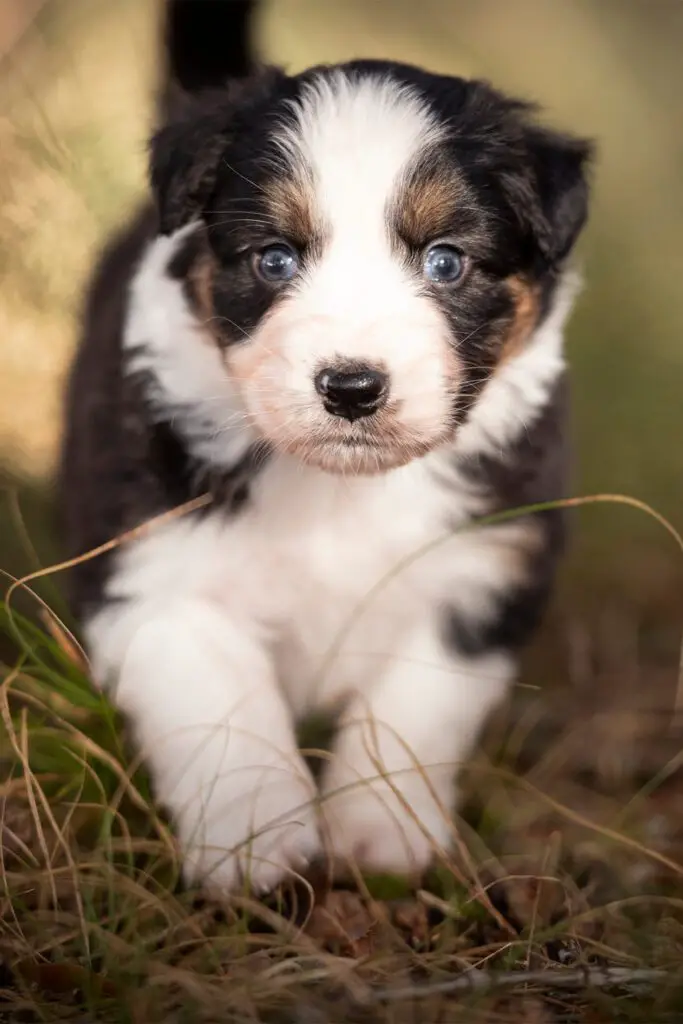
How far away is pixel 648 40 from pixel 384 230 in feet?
3.85

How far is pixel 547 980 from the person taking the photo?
196 cm

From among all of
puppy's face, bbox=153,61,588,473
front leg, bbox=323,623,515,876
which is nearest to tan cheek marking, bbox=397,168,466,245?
puppy's face, bbox=153,61,588,473

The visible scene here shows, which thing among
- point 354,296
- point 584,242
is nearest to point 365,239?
point 354,296

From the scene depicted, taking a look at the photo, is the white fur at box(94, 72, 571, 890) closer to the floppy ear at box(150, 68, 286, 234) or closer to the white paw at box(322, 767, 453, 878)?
the white paw at box(322, 767, 453, 878)

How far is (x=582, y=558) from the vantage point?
3.63 meters

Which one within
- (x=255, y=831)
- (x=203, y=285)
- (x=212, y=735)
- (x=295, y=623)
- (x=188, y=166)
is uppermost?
(x=188, y=166)

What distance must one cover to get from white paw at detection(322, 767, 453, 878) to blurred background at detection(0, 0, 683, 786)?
1.15 ft

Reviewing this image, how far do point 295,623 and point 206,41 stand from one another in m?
1.38

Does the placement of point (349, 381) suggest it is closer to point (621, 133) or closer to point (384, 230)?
point (384, 230)

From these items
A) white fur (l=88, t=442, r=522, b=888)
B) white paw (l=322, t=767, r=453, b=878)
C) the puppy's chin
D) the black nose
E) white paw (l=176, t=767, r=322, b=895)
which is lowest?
white paw (l=322, t=767, r=453, b=878)

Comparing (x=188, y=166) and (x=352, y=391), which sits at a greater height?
(x=188, y=166)

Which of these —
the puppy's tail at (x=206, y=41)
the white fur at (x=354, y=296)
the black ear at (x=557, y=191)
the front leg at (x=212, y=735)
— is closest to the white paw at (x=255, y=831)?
the front leg at (x=212, y=735)

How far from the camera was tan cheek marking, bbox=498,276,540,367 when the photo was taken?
7.97ft

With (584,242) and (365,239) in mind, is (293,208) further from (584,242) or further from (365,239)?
(584,242)
